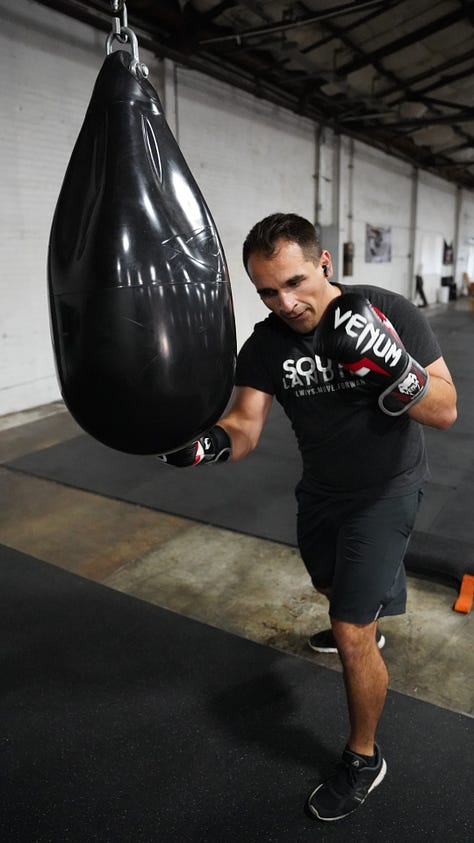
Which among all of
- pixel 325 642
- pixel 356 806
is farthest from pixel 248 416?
pixel 356 806

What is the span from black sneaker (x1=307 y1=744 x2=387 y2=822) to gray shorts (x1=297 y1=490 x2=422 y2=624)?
35cm

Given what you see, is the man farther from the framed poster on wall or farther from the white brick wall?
the framed poster on wall

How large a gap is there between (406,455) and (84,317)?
0.89 m

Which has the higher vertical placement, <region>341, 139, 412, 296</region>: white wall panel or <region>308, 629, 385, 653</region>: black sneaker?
<region>341, 139, 412, 296</region>: white wall panel

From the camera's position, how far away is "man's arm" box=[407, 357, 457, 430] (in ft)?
4.37

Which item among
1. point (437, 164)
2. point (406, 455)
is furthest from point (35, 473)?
point (437, 164)

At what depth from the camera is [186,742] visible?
5.43ft

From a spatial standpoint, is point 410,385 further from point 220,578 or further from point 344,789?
point 220,578

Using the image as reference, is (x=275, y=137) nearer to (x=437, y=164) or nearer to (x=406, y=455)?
(x=437, y=164)

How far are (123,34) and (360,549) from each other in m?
1.16

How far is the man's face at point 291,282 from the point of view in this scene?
136cm

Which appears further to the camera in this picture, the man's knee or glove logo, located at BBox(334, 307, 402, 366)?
Answer: the man's knee

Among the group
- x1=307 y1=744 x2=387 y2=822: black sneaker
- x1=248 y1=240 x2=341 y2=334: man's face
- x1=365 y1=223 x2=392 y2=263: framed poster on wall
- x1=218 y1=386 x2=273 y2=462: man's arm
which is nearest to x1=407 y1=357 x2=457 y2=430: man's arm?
x1=248 y1=240 x2=341 y2=334: man's face

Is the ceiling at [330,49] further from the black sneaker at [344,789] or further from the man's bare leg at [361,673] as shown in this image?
the black sneaker at [344,789]
